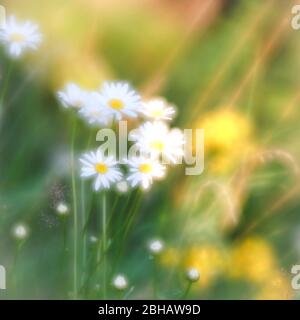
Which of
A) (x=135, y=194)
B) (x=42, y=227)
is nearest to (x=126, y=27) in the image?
(x=135, y=194)

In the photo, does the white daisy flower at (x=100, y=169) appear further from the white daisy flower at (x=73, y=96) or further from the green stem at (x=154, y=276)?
the green stem at (x=154, y=276)

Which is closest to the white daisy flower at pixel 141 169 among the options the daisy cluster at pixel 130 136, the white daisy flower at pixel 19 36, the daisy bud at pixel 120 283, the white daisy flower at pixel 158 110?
the daisy cluster at pixel 130 136

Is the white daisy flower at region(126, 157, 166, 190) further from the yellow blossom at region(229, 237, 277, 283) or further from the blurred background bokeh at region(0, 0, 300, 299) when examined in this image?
the yellow blossom at region(229, 237, 277, 283)

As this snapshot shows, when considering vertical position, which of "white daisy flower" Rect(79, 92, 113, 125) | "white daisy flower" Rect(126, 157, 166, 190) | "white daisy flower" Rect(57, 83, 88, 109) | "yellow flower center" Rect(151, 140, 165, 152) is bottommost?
"white daisy flower" Rect(126, 157, 166, 190)

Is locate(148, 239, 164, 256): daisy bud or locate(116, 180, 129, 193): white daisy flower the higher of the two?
locate(116, 180, 129, 193): white daisy flower

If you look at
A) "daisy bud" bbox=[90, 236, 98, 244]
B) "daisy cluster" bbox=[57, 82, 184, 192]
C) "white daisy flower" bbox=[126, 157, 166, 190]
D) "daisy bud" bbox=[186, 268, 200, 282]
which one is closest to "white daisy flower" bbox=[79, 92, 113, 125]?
"daisy cluster" bbox=[57, 82, 184, 192]
